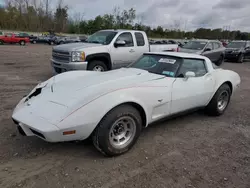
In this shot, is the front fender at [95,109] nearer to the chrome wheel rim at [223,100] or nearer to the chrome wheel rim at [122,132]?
the chrome wheel rim at [122,132]

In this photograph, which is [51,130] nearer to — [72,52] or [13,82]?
[72,52]

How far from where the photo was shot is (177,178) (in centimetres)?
256

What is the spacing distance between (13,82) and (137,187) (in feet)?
21.1

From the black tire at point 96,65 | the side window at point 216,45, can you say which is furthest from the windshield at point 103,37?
the side window at point 216,45

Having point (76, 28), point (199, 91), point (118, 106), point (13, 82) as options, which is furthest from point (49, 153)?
point (76, 28)

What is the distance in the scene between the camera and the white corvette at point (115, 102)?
8.35ft

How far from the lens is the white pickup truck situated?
21.7ft

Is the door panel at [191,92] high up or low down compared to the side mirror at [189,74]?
down

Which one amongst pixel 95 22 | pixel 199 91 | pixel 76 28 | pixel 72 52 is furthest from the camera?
pixel 76 28

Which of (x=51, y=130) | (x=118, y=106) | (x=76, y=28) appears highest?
(x=76, y=28)

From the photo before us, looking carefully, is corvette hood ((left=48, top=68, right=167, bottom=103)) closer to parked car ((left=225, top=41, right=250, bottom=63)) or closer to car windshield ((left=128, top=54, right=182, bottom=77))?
car windshield ((left=128, top=54, right=182, bottom=77))

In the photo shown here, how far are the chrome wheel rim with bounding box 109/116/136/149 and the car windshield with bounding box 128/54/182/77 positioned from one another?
4.04 feet

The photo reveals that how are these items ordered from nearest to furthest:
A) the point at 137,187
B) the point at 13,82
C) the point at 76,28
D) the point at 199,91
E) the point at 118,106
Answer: the point at 137,187 < the point at 118,106 < the point at 199,91 < the point at 13,82 < the point at 76,28

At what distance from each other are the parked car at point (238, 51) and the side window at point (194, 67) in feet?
45.8
